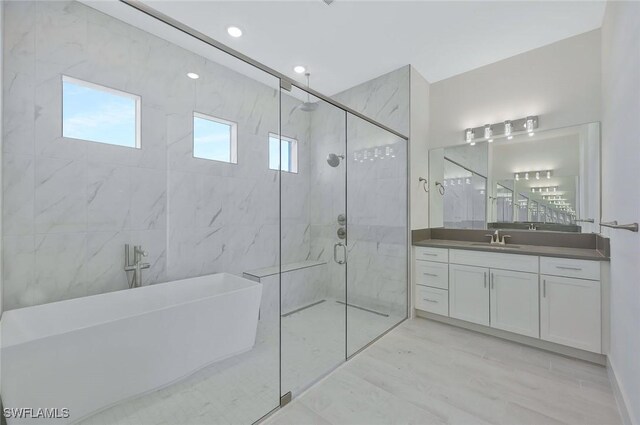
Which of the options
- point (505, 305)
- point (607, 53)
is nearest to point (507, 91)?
point (607, 53)

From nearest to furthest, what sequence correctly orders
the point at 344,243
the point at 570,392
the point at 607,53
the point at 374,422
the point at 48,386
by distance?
the point at 48,386
the point at 374,422
the point at 570,392
the point at 607,53
the point at 344,243

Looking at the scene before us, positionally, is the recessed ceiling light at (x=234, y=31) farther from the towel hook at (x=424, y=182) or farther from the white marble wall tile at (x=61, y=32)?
the towel hook at (x=424, y=182)

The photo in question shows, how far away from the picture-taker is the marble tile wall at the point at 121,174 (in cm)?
193

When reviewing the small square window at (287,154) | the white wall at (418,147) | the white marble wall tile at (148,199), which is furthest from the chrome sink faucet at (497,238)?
the white marble wall tile at (148,199)

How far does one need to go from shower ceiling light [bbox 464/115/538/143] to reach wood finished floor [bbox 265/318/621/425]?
2.24 m

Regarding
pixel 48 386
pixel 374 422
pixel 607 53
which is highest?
pixel 607 53

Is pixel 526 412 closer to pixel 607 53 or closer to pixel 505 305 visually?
pixel 505 305

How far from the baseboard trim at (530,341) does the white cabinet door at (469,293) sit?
104mm

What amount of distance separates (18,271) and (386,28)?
12.0 feet

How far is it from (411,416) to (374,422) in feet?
0.80

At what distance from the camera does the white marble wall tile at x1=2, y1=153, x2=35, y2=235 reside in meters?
1.86

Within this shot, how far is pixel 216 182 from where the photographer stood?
3.05 metres

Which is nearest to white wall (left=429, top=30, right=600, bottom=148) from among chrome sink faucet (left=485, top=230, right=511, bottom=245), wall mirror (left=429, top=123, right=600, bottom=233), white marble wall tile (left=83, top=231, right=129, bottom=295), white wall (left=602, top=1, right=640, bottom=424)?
wall mirror (left=429, top=123, right=600, bottom=233)

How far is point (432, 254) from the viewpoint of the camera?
10.0 ft
